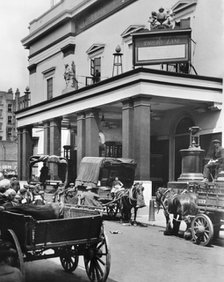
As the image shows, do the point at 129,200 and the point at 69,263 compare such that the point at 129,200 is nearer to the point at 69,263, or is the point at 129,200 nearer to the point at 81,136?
the point at 69,263

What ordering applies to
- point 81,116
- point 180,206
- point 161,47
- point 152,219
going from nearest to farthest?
1. point 180,206
2. point 152,219
3. point 161,47
4. point 81,116

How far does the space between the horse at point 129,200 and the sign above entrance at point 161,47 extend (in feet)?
26.7

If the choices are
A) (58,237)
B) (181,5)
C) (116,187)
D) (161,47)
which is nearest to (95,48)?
(181,5)

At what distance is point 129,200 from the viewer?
631 inches

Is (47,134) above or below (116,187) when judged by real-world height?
above

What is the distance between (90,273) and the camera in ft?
24.1

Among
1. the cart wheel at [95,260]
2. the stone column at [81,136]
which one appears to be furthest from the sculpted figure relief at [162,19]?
the cart wheel at [95,260]

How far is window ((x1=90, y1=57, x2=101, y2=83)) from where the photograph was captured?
99.1 ft

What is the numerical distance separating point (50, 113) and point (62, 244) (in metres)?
21.9

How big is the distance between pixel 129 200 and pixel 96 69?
1617 centimetres

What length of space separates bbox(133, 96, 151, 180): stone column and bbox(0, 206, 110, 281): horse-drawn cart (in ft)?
41.5

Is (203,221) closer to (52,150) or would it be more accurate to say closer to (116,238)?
(116,238)

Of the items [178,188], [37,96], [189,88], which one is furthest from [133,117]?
[37,96]

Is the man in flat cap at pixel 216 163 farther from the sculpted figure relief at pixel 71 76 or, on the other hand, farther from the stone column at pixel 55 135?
the sculpted figure relief at pixel 71 76
